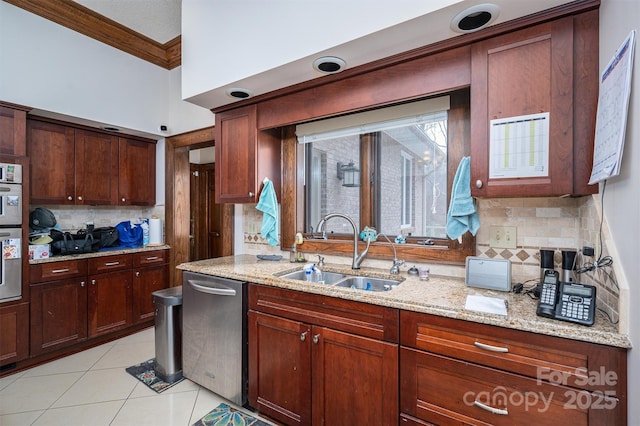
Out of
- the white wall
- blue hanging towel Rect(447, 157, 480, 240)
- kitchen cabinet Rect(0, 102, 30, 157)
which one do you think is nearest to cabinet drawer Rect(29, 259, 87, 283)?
kitchen cabinet Rect(0, 102, 30, 157)

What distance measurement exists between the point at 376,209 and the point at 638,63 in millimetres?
1531

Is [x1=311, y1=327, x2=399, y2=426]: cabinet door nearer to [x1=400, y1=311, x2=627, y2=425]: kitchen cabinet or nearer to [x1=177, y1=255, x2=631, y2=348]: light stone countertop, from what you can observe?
[x1=400, y1=311, x2=627, y2=425]: kitchen cabinet

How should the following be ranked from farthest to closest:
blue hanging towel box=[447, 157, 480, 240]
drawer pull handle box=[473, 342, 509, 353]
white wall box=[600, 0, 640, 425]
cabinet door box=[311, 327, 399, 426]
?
blue hanging towel box=[447, 157, 480, 240] → cabinet door box=[311, 327, 399, 426] → drawer pull handle box=[473, 342, 509, 353] → white wall box=[600, 0, 640, 425]

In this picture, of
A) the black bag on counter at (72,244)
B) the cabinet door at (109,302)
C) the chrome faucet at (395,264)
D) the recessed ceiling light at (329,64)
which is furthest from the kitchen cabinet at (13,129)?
the chrome faucet at (395,264)

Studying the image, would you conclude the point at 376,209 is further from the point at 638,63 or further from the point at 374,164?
the point at 638,63

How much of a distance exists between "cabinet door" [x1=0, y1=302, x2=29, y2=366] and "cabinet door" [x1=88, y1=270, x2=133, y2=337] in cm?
49

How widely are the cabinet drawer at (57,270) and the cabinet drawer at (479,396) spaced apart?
314 cm

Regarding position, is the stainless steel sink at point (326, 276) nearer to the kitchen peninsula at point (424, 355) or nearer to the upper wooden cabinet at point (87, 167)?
the kitchen peninsula at point (424, 355)

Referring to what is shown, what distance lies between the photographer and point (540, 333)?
1111mm

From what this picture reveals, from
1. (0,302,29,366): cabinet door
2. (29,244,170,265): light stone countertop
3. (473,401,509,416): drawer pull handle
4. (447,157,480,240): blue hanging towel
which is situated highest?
(447,157,480,240): blue hanging towel

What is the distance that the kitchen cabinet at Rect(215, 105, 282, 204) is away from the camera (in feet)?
7.92

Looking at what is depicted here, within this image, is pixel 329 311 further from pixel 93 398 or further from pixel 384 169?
pixel 93 398

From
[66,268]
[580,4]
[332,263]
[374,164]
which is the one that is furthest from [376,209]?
[66,268]

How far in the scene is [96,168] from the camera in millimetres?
3305
